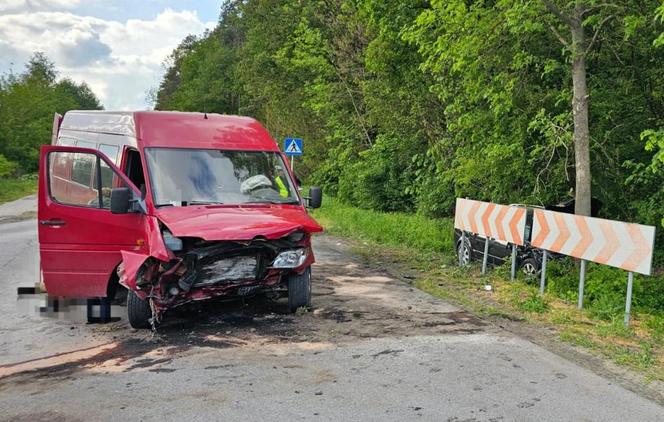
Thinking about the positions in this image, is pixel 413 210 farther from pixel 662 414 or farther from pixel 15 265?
pixel 662 414

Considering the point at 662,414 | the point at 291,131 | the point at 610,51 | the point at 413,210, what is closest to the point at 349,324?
the point at 662,414

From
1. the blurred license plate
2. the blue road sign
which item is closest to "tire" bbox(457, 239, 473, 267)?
the blurred license plate

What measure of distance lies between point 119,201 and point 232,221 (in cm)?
133

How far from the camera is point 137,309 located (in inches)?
261

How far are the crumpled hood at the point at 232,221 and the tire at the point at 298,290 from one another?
2.45 feet

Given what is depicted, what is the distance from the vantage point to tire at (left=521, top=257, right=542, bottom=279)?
965 cm

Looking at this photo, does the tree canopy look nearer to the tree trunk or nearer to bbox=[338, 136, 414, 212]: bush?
the tree trunk

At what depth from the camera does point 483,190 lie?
42.3 ft

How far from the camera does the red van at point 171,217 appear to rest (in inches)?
248

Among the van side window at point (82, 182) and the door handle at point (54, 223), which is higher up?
the van side window at point (82, 182)

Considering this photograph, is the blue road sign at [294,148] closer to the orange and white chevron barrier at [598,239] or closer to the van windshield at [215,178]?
the orange and white chevron barrier at [598,239]

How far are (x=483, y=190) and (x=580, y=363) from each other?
744 centimetres

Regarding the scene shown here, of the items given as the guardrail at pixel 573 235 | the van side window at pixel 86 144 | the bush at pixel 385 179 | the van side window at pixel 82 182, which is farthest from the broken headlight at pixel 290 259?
the bush at pixel 385 179

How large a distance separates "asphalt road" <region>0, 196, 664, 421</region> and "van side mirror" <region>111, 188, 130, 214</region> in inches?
55.3
